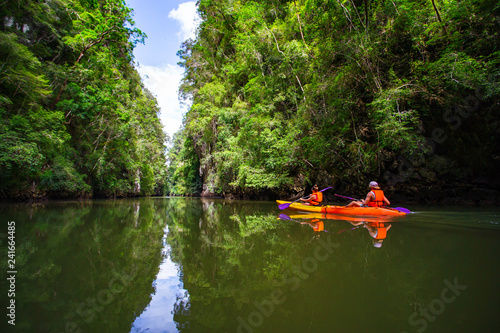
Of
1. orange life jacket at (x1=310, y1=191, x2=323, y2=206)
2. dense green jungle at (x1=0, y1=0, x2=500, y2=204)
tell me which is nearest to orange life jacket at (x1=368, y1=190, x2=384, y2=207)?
orange life jacket at (x1=310, y1=191, x2=323, y2=206)

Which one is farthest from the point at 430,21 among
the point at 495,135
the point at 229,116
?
the point at 229,116

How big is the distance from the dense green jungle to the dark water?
5189 millimetres

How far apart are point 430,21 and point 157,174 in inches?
1210

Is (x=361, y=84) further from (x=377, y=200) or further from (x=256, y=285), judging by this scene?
(x=256, y=285)

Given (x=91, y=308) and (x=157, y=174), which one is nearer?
(x=91, y=308)

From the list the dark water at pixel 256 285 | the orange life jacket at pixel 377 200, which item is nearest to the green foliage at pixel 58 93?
the dark water at pixel 256 285

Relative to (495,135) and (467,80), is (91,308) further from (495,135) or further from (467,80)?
(495,135)

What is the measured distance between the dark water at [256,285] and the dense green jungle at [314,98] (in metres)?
5.19

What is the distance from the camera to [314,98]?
10.5m

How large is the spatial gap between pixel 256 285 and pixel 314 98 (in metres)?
9.96

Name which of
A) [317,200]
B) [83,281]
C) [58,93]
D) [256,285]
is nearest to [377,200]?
[317,200]

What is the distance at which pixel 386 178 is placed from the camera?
926 cm

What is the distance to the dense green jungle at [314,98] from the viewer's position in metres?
6.71

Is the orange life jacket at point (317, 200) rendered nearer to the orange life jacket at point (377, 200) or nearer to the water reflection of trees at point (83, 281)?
the orange life jacket at point (377, 200)
